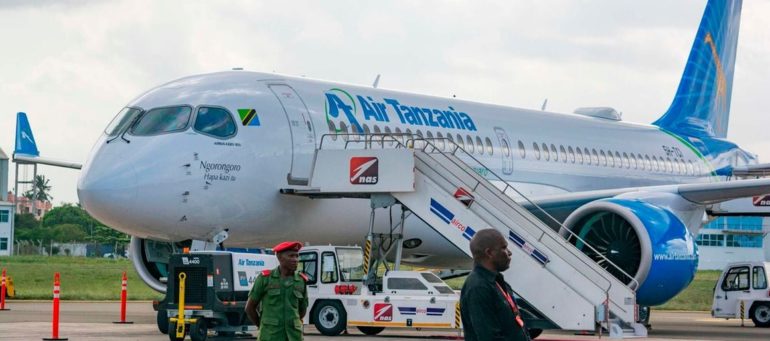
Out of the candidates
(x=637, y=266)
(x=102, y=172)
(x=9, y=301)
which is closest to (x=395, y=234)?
(x=637, y=266)

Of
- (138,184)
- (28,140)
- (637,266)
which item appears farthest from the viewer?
(28,140)

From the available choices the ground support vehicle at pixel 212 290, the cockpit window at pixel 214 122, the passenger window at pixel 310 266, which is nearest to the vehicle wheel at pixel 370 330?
the passenger window at pixel 310 266

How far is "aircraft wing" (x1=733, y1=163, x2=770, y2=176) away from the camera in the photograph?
29.0m

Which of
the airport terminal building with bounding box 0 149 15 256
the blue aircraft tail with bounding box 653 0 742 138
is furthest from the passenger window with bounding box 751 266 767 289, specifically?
the airport terminal building with bounding box 0 149 15 256

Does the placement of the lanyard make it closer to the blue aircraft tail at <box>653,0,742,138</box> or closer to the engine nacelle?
the engine nacelle

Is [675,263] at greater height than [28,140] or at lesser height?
lesser

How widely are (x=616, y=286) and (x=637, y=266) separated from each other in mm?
2225

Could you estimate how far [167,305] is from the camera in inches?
749

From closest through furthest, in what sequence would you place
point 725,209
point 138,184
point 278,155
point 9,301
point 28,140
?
1. point 138,184
2. point 278,155
3. point 725,209
4. point 9,301
5. point 28,140

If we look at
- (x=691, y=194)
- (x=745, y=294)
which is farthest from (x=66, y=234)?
(x=691, y=194)

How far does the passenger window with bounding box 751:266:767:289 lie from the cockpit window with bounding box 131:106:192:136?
44.7 ft

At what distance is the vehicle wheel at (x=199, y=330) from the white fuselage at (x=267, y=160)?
1.30 m

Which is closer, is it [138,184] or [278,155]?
[138,184]

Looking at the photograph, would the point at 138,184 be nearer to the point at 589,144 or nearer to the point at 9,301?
the point at 589,144
